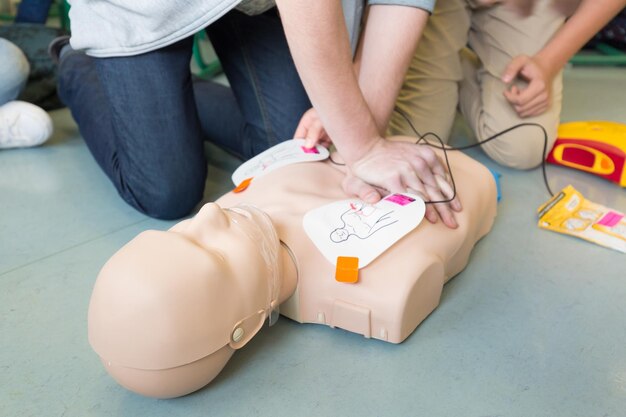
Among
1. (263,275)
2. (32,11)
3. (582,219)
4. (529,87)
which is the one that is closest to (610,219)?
(582,219)

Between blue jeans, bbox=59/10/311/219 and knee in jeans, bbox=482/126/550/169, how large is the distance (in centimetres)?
50

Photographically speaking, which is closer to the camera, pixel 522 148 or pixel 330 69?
pixel 330 69

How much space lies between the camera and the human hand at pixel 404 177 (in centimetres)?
98

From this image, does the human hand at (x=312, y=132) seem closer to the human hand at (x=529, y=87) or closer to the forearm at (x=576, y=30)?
the human hand at (x=529, y=87)

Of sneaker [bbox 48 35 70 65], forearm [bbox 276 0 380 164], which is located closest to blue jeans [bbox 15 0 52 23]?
sneaker [bbox 48 35 70 65]

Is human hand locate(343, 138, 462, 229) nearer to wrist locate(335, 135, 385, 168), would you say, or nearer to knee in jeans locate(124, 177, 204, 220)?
wrist locate(335, 135, 385, 168)

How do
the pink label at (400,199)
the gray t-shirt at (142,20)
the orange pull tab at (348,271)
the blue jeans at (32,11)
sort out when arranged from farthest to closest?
1. the blue jeans at (32,11)
2. the gray t-shirt at (142,20)
3. the pink label at (400,199)
4. the orange pull tab at (348,271)

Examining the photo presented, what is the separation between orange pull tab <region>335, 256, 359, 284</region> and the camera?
0.85m

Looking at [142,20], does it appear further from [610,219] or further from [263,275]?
[610,219]

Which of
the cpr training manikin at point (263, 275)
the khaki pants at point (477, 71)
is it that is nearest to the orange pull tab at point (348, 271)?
the cpr training manikin at point (263, 275)

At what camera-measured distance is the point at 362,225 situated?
3.00 feet

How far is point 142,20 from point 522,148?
35.8 inches

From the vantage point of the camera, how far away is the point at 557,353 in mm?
874

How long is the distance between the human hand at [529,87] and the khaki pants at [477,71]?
3 centimetres
